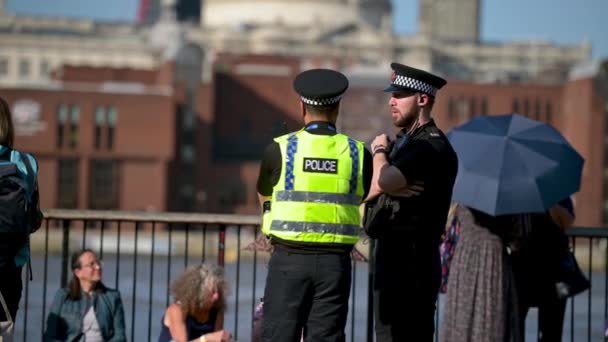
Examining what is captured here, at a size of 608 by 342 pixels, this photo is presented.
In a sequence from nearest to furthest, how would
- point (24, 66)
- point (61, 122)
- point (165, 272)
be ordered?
1. point (165, 272)
2. point (61, 122)
3. point (24, 66)

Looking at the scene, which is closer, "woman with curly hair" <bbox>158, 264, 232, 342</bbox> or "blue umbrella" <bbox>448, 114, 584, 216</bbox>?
"woman with curly hair" <bbox>158, 264, 232, 342</bbox>

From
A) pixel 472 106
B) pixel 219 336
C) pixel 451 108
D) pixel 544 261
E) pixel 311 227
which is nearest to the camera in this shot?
pixel 311 227

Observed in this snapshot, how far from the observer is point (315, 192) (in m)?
6.50

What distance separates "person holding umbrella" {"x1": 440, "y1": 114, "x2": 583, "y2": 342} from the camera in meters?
8.39

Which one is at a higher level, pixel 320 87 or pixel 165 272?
pixel 320 87

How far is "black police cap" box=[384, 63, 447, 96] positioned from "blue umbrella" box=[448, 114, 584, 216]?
1458mm

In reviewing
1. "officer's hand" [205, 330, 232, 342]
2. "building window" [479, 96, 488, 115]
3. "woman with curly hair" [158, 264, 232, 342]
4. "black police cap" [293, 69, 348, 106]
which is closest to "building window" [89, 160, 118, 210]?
"building window" [479, 96, 488, 115]

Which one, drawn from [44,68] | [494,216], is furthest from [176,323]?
[44,68]

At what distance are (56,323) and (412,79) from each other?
3.07 meters

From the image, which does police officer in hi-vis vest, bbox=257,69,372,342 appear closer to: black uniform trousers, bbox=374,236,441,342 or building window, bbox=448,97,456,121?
black uniform trousers, bbox=374,236,441,342

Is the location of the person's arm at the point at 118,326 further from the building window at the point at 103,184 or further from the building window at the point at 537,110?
the building window at the point at 537,110

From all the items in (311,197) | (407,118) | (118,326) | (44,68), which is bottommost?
(44,68)

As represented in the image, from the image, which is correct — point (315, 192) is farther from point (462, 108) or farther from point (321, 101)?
point (462, 108)

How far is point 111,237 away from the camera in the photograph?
2648 inches
